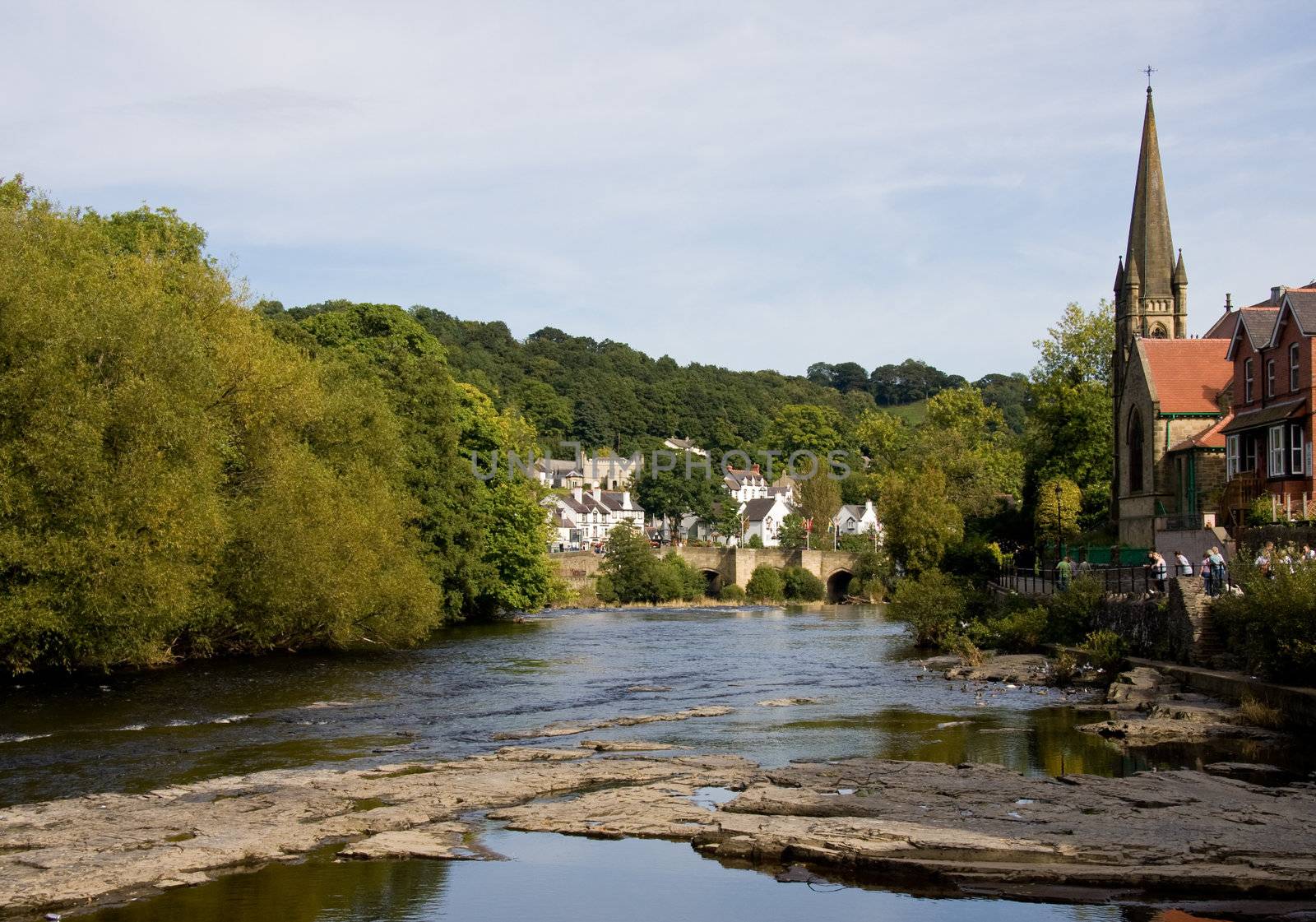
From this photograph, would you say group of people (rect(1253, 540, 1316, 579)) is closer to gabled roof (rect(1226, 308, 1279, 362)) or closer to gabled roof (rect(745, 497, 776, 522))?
gabled roof (rect(1226, 308, 1279, 362))

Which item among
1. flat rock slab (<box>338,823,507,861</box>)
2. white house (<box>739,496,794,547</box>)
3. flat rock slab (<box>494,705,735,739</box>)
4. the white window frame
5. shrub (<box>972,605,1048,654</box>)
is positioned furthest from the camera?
white house (<box>739,496,794,547</box>)

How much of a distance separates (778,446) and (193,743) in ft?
475

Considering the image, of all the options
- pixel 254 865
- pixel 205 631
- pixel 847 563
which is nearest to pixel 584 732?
pixel 254 865

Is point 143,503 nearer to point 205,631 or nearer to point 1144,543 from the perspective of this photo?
point 205,631

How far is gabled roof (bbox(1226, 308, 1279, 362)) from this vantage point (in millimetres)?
38041

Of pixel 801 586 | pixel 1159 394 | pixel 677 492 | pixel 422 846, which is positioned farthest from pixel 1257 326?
pixel 677 492

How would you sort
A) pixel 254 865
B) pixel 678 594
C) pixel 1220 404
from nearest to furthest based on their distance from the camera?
pixel 254 865 < pixel 1220 404 < pixel 678 594

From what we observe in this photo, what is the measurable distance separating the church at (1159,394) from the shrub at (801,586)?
4146 centimetres

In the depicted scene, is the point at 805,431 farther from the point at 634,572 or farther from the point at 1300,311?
the point at 1300,311

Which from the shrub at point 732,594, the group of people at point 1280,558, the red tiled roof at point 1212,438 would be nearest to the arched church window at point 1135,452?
the red tiled roof at point 1212,438

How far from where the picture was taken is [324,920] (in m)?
11.5

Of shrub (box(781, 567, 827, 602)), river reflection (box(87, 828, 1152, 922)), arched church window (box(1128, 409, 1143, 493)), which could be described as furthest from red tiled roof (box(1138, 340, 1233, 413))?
shrub (box(781, 567, 827, 602))

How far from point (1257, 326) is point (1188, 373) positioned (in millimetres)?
8833

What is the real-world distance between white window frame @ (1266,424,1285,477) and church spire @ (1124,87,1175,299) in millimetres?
20210
